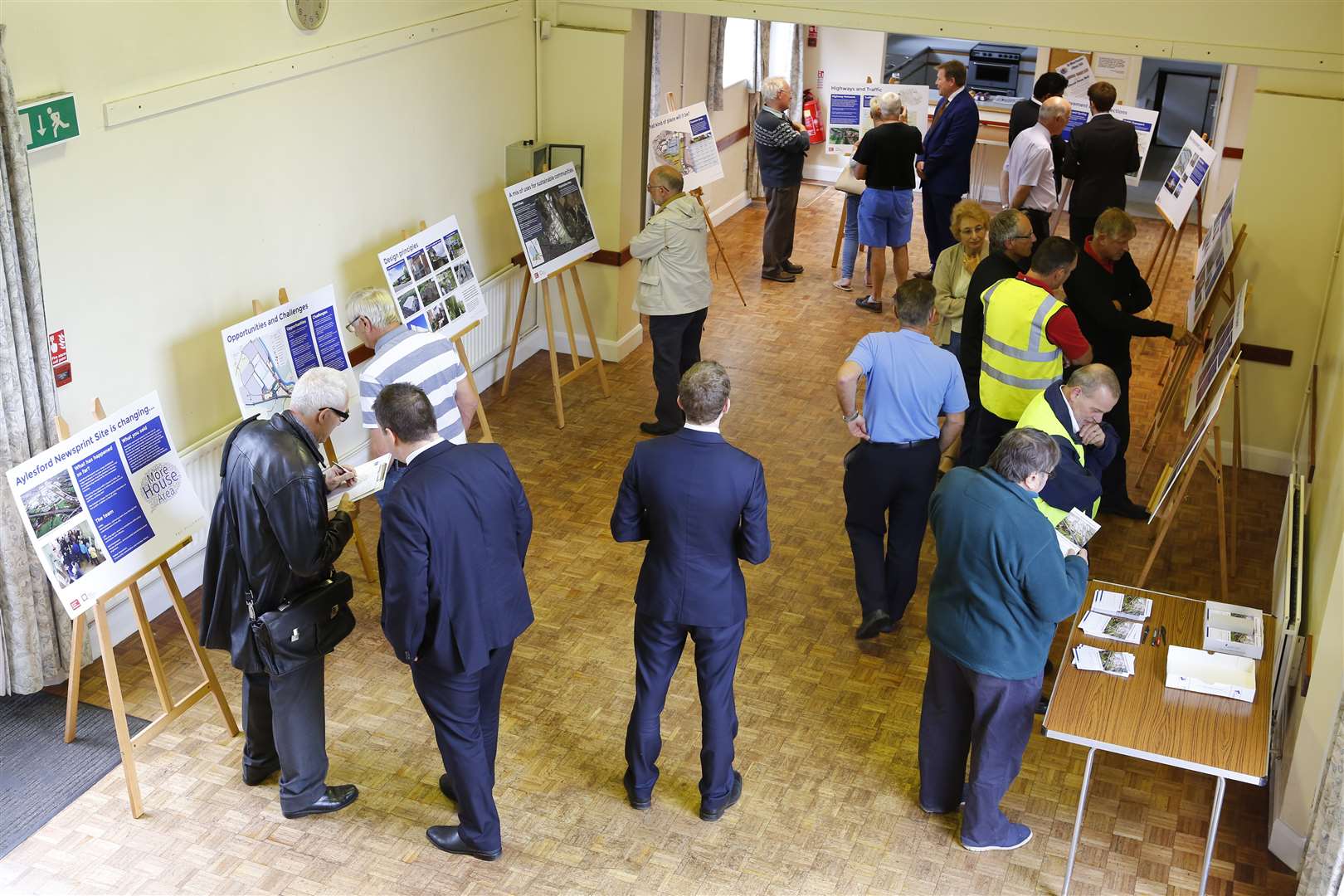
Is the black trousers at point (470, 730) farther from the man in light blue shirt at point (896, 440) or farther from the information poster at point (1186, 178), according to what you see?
the information poster at point (1186, 178)

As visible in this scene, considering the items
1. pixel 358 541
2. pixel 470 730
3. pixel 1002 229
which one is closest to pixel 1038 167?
pixel 1002 229

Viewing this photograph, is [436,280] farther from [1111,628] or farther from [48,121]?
[1111,628]

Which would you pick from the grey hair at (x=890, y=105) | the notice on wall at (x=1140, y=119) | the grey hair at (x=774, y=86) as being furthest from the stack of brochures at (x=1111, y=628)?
the notice on wall at (x=1140, y=119)

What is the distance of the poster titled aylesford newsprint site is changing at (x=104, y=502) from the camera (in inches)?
160

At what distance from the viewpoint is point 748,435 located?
7.59 meters

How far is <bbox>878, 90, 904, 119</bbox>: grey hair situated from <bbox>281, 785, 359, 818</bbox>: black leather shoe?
22.2ft

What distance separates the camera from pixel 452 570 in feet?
12.5

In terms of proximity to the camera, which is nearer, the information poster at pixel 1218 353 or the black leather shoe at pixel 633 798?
the black leather shoe at pixel 633 798

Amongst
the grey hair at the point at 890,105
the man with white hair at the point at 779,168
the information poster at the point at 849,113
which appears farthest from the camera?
the information poster at the point at 849,113

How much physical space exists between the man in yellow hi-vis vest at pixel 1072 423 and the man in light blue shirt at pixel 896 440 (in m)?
0.45

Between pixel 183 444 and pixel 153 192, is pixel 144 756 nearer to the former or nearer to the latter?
pixel 183 444

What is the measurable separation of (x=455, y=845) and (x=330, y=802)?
0.51 meters

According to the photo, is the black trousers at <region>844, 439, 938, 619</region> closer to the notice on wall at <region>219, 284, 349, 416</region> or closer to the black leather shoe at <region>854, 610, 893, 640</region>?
the black leather shoe at <region>854, 610, 893, 640</region>

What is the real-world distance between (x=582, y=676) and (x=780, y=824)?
1.17 meters
